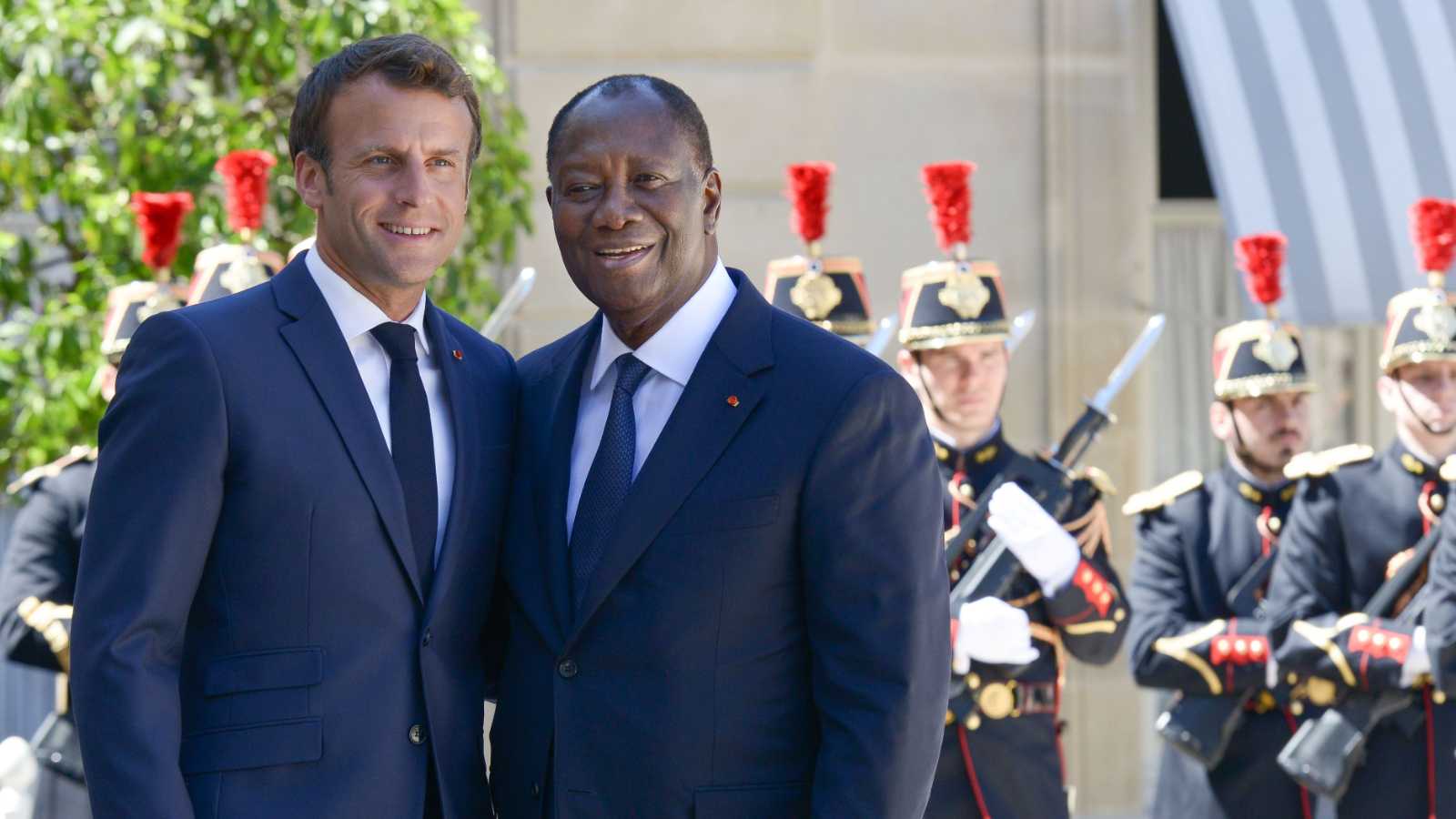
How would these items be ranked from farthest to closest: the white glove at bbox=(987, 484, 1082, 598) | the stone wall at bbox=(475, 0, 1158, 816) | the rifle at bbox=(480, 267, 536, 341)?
the stone wall at bbox=(475, 0, 1158, 816) < the rifle at bbox=(480, 267, 536, 341) < the white glove at bbox=(987, 484, 1082, 598)

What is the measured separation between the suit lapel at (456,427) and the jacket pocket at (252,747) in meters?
0.25

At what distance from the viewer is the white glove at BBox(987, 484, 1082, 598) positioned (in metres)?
4.88

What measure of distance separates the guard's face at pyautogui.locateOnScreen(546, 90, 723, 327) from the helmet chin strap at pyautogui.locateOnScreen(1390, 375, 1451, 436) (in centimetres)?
307

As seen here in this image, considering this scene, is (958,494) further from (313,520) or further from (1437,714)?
(313,520)

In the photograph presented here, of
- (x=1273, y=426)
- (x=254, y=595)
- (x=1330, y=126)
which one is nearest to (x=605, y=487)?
(x=254, y=595)

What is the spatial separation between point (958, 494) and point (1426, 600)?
3.78ft

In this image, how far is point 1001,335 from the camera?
17.1 ft

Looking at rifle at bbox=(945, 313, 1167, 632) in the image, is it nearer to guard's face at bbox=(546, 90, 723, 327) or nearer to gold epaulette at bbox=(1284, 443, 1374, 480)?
gold epaulette at bbox=(1284, 443, 1374, 480)

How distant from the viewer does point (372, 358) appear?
2936mm

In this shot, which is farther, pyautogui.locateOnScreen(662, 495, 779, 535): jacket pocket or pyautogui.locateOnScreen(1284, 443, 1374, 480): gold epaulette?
pyautogui.locateOnScreen(1284, 443, 1374, 480): gold epaulette

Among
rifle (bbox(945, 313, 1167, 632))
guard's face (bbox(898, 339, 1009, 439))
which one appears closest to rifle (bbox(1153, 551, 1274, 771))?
rifle (bbox(945, 313, 1167, 632))

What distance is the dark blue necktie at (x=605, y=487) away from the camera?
281cm

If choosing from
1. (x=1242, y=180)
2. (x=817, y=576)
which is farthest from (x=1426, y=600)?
(x=817, y=576)

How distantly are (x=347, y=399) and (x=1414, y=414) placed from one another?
3.42m
